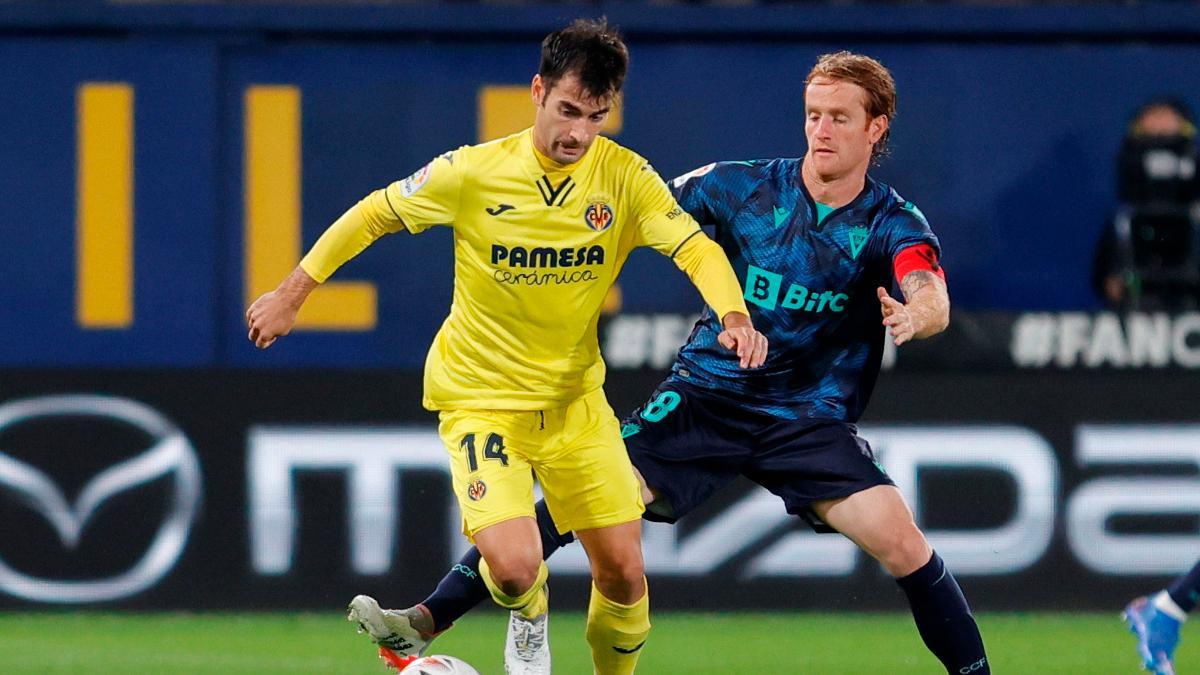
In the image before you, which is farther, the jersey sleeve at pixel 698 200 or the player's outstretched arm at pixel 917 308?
the jersey sleeve at pixel 698 200

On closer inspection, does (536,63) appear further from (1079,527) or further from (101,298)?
(1079,527)

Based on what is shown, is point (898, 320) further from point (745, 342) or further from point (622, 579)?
point (622, 579)

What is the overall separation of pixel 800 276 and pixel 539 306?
77 centimetres

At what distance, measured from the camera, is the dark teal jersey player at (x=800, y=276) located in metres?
6.21

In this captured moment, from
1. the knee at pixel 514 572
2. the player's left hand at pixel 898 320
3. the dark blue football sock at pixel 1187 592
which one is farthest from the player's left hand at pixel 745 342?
the dark blue football sock at pixel 1187 592

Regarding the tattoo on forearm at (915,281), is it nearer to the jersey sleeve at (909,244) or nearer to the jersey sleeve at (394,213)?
the jersey sleeve at (909,244)

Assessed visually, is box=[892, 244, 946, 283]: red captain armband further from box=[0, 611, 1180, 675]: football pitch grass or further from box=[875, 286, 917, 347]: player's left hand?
box=[0, 611, 1180, 675]: football pitch grass

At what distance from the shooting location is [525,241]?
19.8 feet

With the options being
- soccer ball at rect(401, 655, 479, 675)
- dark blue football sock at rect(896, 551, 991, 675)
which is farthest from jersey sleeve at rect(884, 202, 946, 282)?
soccer ball at rect(401, 655, 479, 675)

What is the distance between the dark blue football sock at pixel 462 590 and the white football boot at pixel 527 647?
0.14m

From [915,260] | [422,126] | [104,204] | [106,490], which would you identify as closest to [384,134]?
[422,126]

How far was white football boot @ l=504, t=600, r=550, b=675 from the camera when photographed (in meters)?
6.28

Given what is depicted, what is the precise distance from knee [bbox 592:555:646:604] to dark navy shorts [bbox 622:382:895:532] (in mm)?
275

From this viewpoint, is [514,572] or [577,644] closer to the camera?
[514,572]
